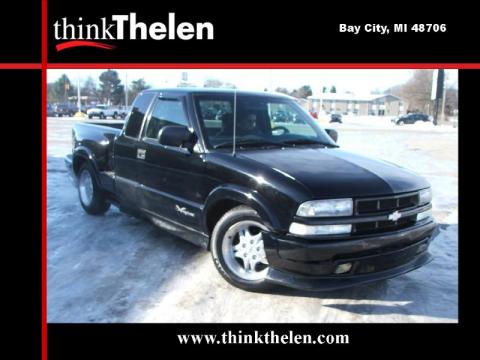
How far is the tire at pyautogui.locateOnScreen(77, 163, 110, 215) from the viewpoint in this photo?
21.0 feet

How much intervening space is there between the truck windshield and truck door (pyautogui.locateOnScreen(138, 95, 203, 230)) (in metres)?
0.24

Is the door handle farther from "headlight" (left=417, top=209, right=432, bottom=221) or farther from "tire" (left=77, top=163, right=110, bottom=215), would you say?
"headlight" (left=417, top=209, right=432, bottom=221)

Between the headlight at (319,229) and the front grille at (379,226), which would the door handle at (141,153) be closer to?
the headlight at (319,229)

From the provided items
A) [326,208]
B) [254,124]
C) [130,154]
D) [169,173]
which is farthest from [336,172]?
[130,154]

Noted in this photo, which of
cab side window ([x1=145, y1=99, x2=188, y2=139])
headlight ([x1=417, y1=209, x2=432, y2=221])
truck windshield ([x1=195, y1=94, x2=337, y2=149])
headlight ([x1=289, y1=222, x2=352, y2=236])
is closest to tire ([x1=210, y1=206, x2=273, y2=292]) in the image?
headlight ([x1=289, y1=222, x2=352, y2=236])

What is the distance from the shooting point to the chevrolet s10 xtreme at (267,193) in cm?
363

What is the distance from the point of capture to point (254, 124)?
15.9ft

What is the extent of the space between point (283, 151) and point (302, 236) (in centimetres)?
117

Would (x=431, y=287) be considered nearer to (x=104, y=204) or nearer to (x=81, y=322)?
(x=81, y=322)

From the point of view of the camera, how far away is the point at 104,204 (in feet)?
21.3

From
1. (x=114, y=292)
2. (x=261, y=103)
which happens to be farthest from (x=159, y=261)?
(x=261, y=103)

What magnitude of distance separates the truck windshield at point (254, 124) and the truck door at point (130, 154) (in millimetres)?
1047

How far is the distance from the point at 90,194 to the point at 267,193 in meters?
3.72

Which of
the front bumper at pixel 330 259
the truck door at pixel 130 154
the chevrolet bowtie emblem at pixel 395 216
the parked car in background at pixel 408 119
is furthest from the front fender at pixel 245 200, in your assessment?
the parked car in background at pixel 408 119
